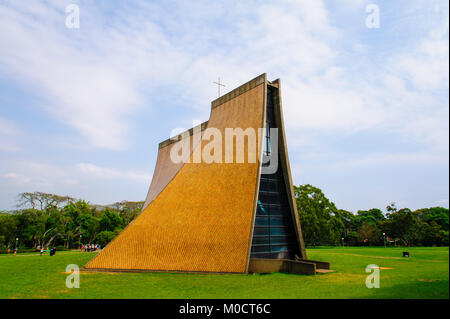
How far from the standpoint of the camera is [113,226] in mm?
43562

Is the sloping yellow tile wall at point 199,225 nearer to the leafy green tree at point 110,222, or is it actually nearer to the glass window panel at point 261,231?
the glass window panel at point 261,231

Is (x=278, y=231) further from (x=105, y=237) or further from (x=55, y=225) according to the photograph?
(x=55, y=225)

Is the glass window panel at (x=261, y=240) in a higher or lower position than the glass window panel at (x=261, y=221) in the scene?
lower

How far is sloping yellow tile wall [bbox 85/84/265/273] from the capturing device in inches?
535

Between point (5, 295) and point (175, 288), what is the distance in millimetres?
5759

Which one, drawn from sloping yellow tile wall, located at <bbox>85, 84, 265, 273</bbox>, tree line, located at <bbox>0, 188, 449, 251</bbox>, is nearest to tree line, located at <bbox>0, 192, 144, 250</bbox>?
tree line, located at <bbox>0, 188, 449, 251</bbox>

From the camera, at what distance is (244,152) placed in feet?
52.4

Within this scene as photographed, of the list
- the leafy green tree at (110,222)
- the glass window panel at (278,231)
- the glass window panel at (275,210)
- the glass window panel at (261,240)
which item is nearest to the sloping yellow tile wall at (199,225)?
the glass window panel at (261,240)

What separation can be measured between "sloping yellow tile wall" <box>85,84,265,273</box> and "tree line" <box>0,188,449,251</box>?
81.2 ft

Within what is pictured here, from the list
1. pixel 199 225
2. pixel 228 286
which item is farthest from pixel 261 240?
pixel 228 286

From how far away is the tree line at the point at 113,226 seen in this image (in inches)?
1497

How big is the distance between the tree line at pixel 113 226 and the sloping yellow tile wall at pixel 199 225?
81.2 feet
